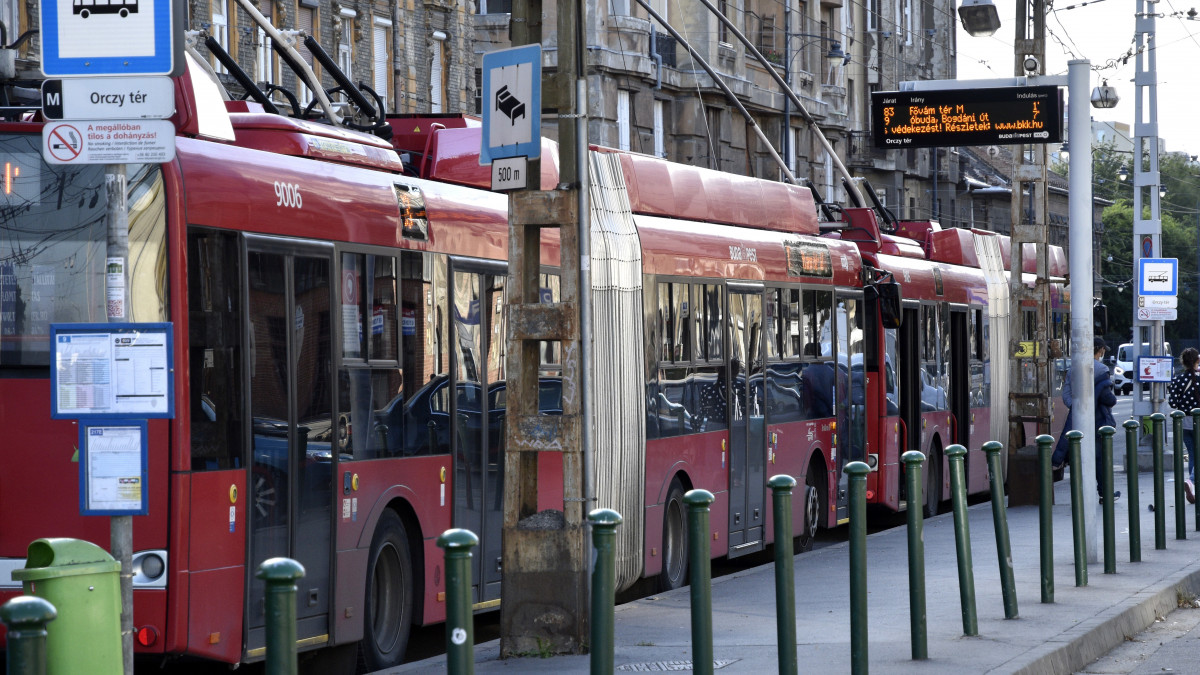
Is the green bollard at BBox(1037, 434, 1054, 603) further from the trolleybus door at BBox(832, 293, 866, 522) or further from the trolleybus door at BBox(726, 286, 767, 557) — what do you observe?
the trolleybus door at BBox(832, 293, 866, 522)

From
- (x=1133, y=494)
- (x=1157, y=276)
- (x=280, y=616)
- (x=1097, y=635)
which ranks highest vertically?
(x=1157, y=276)

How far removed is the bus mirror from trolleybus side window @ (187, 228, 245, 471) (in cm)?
1153

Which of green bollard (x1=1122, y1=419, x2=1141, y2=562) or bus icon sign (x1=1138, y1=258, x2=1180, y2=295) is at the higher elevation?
bus icon sign (x1=1138, y1=258, x2=1180, y2=295)

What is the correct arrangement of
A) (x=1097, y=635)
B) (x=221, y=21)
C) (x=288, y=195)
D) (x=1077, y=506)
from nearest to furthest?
(x=288, y=195)
(x=1097, y=635)
(x=1077, y=506)
(x=221, y=21)

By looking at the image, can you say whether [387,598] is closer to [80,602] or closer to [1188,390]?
[80,602]

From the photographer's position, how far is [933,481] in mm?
22594

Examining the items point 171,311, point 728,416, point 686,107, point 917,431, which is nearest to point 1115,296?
point 686,107

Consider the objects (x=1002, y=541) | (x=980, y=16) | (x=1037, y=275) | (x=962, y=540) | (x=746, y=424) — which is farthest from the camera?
(x=1037, y=275)

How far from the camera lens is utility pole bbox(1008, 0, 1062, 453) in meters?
20.5

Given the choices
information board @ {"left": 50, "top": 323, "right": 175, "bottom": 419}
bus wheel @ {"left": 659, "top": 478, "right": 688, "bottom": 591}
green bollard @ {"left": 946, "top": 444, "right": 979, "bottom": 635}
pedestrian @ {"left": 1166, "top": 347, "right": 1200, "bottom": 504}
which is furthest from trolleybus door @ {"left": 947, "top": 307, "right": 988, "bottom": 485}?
information board @ {"left": 50, "top": 323, "right": 175, "bottom": 419}

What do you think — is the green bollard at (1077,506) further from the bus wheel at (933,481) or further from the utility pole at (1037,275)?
the bus wheel at (933,481)

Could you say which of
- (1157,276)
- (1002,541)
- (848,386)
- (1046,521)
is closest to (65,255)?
(1002,541)

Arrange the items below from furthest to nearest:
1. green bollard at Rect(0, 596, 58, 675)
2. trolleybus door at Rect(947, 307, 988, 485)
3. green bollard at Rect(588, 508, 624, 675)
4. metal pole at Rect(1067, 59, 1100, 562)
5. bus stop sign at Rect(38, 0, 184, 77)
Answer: trolleybus door at Rect(947, 307, 988, 485), metal pole at Rect(1067, 59, 1100, 562), bus stop sign at Rect(38, 0, 184, 77), green bollard at Rect(588, 508, 624, 675), green bollard at Rect(0, 596, 58, 675)

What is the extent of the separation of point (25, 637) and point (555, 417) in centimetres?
559
